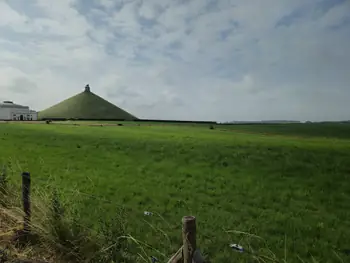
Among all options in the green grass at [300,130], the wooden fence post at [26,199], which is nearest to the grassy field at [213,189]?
the wooden fence post at [26,199]

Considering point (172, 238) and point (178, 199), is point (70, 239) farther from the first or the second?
point (178, 199)

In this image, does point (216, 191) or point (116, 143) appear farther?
point (116, 143)

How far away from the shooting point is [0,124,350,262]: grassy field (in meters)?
10.7

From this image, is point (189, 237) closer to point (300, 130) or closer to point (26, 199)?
point (26, 199)

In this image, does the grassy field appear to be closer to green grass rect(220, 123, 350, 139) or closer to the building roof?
green grass rect(220, 123, 350, 139)

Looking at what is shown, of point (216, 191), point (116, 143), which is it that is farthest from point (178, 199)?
point (116, 143)

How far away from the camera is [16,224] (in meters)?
8.23

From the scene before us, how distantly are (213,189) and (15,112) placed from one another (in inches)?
5784

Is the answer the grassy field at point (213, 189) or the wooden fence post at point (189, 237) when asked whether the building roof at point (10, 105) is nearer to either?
the grassy field at point (213, 189)

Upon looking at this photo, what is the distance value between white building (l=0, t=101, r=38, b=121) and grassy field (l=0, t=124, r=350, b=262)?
123 meters

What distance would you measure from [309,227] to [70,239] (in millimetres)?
9505

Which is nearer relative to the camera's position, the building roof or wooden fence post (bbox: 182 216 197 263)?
wooden fence post (bbox: 182 216 197 263)

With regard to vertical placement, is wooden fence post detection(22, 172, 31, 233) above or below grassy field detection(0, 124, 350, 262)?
above

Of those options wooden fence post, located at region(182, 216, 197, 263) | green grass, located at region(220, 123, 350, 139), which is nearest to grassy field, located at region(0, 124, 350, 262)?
wooden fence post, located at region(182, 216, 197, 263)
